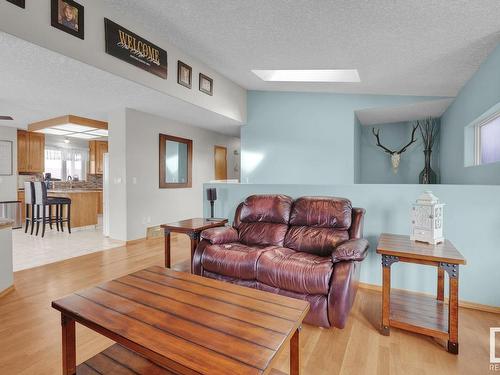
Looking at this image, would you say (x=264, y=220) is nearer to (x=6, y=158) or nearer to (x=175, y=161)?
(x=175, y=161)

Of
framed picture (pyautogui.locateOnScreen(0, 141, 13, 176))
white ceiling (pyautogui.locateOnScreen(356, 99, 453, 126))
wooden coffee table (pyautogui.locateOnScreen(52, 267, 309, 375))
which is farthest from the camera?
framed picture (pyautogui.locateOnScreen(0, 141, 13, 176))

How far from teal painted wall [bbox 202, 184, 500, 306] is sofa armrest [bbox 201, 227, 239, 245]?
985mm

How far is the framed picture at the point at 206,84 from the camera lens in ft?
13.7

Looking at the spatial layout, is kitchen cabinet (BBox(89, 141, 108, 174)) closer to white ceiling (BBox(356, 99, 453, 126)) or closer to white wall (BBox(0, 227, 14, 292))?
white wall (BBox(0, 227, 14, 292))

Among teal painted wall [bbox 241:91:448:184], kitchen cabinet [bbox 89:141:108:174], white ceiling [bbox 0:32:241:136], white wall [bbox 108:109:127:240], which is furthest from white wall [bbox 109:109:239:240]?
kitchen cabinet [bbox 89:141:108:174]

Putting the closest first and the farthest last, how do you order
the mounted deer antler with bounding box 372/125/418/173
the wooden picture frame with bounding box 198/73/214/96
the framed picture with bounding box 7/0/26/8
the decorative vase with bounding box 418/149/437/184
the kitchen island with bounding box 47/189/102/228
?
the framed picture with bounding box 7/0/26/8
the wooden picture frame with bounding box 198/73/214/96
the decorative vase with bounding box 418/149/437/184
the mounted deer antler with bounding box 372/125/418/173
the kitchen island with bounding box 47/189/102/228

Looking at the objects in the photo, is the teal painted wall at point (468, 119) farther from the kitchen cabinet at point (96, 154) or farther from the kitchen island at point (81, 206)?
the kitchen cabinet at point (96, 154)

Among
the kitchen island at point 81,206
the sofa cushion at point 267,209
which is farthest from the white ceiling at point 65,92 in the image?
the sofa cushion at point 267,209

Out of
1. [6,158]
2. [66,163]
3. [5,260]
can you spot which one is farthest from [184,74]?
[66,163]

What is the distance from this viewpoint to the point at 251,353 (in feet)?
3.39

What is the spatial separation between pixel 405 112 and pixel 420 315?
392 centimetres

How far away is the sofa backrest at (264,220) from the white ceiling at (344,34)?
1.75 meters

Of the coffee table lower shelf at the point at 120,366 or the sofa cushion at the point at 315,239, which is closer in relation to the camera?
the coffee table lower shelf at the point at 120,366

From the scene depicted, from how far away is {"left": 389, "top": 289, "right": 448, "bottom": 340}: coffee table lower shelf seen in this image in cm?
183
